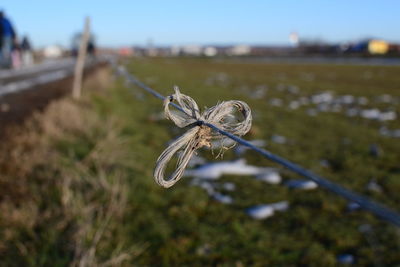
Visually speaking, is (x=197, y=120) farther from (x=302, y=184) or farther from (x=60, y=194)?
(x=302, y=184)

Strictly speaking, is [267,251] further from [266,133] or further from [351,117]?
[351,117]

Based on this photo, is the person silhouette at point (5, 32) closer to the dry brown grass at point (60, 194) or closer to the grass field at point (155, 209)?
the grass field at point (155, 209)

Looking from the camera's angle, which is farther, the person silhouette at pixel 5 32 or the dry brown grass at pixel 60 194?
the person silhouette at pixel 5 32

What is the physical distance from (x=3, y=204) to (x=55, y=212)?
46cm

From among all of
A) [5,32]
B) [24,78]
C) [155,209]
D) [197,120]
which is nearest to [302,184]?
[155,209]

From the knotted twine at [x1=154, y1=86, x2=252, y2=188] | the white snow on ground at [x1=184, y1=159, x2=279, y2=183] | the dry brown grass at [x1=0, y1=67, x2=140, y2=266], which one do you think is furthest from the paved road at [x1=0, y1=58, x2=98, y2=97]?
the knotted twine at [x1=154, y1=86, x2=252, y2=188]

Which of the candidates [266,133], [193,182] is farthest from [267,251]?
[266,133]

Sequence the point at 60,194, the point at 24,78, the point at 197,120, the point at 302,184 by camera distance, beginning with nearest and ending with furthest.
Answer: the point at 197,120 → the point at 60,194 → the point at 302,184 → the point at 24,78

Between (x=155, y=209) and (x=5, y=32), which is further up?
(x=5, y=32)

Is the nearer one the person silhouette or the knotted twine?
the knotted twine

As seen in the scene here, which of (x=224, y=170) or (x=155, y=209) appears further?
(x=224, y=170)

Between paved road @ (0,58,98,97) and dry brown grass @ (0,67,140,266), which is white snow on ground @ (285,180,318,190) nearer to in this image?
dry brown grass @ (0,67,140,266)

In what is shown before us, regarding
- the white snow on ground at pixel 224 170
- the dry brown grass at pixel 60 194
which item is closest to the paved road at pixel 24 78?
the dry brown grass at pixel 60 194

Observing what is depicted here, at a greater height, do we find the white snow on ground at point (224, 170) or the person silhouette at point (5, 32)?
the person silhouette at point (5, 32)
